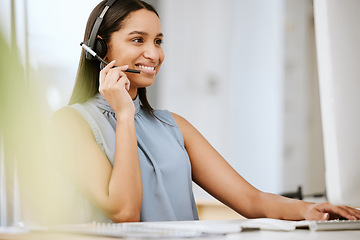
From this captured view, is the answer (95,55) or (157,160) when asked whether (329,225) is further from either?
(95,55)

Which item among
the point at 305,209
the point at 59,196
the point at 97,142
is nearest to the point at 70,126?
the point at 97,142

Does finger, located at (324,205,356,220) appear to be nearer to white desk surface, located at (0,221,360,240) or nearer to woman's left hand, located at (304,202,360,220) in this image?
woman's left hand, located at (304,202,360,220)

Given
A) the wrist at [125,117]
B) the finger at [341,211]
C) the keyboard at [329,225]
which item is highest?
the wrist at [125,117]

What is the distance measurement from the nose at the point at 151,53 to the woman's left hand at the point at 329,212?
1.91 ft

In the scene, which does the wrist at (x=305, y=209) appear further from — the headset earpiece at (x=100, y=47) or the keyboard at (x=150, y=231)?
the headset earpiece at (x=100, y=47)

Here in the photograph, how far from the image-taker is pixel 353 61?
2.26 feet

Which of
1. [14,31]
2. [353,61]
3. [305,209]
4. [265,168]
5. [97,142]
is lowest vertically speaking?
[265,168]

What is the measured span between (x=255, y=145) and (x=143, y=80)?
293 centimetres

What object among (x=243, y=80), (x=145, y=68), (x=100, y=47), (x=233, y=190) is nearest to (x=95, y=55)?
(x=100, y=47)

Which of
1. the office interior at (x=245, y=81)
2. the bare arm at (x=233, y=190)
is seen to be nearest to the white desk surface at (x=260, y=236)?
the bare arm at (x=233, y=190)

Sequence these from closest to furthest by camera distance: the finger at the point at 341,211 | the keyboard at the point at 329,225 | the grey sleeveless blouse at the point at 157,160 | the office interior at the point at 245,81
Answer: the keyboard at the point at 329,225 → the finger at the point at 341,211 → the grey sleeveless blouse at the point at 157,160 → the office interior at the point at 245,81

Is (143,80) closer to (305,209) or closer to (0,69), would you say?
(305,209)

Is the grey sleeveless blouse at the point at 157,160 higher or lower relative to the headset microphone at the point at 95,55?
lower

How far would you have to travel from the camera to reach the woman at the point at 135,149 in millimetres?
1057
